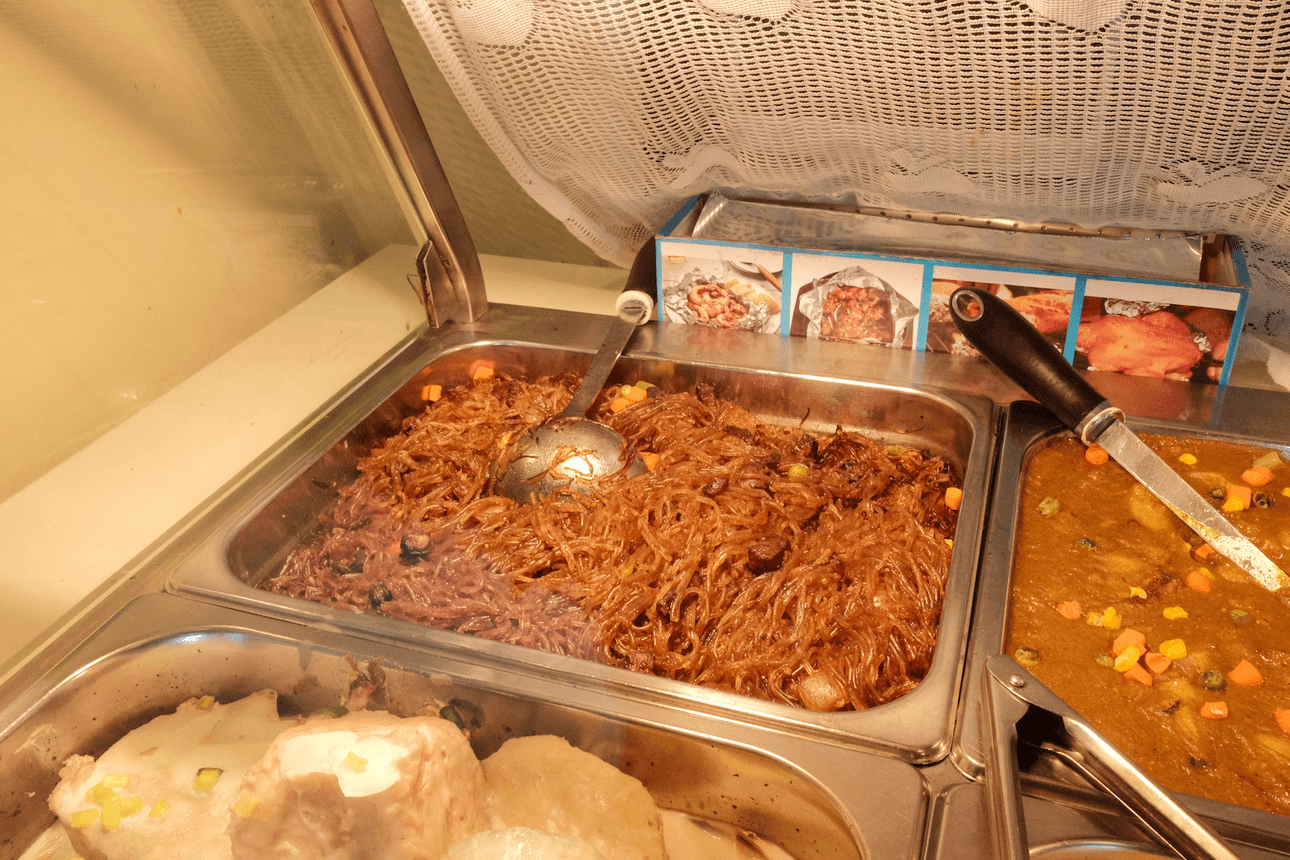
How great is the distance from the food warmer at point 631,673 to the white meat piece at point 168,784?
50 millimetres

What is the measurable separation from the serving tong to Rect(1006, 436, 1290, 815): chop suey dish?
194 millimetres

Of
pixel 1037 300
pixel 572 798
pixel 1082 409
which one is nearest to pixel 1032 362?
pixel 1082 409

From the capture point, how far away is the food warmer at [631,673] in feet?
4.02

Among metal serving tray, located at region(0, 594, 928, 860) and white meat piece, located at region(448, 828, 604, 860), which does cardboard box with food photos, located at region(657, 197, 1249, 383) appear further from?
white meat piece, located at region(448, 828, 604, 860)

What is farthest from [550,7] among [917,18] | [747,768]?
[747,768]

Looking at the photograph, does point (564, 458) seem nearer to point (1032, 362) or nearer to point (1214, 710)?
point (1032, 362)

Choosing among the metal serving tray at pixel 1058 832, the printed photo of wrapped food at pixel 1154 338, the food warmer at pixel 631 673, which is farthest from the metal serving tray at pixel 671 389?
the printed photo of wrapped food at pixel 1154 338

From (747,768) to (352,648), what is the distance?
0.75 meters

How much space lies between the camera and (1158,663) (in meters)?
1.40

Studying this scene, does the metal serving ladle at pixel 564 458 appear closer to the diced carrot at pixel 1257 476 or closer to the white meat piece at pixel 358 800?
the white meat piece at pixel 358 800

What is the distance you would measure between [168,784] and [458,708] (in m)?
0.47

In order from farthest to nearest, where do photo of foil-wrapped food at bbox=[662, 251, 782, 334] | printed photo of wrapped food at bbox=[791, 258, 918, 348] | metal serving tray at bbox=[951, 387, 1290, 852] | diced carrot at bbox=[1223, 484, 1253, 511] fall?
photo of foil-wrapped food at bbox=[662, 251, 782, 334] < printed photo of wrapped food at bbox=[791, 258, 918, 348] < diced carrot at bbox=[1223, 484, 1253, 511] < metal serving tray at bbox=[951, 387, 1290, 852]

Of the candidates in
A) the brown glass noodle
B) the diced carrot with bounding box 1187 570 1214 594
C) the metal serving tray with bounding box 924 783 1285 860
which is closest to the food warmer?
the metal serving tray with bounding box 924 783 1285 860

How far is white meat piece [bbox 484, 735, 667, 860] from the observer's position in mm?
1261
